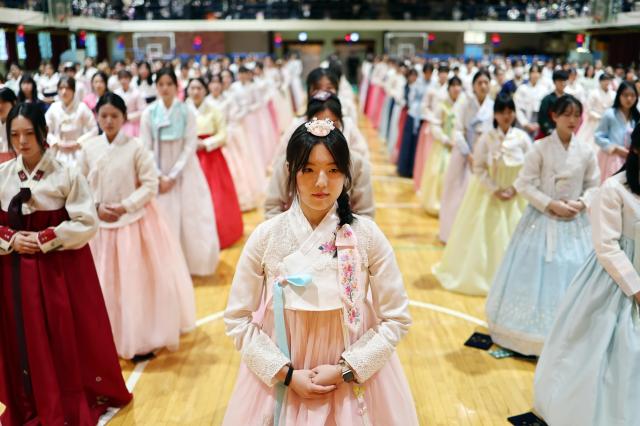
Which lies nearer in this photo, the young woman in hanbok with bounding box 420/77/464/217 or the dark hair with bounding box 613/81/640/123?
the dark hair with bounding box 613/81/640/123

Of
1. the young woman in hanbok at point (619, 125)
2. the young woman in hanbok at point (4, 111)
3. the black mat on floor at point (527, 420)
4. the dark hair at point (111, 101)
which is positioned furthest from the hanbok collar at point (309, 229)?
the young woman in hanbok at point (619, 125)

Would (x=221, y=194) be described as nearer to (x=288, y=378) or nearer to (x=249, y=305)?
(x=249, y=305)

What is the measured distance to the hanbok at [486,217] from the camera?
16.0ft

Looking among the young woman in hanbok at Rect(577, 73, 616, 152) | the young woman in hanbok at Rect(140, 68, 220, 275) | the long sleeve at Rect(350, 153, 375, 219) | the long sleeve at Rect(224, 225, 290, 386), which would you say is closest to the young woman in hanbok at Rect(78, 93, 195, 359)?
the young woman in hanbok at Rect(140, 68, 220, 275)

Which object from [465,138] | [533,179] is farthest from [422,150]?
[533,179]

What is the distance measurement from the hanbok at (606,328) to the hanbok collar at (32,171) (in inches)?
95.1

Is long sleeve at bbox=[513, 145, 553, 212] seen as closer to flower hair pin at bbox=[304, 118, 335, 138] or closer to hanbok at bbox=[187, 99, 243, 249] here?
flower hair pin at bbox=[304, 118, 335, 138]

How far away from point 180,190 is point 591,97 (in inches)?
237

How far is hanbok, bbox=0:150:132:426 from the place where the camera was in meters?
3.00

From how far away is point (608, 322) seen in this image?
2.93m

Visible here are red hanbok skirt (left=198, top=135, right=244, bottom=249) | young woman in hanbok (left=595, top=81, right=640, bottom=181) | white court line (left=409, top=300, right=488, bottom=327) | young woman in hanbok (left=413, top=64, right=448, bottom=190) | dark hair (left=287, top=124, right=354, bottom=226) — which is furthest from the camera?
young woman in hanbok (left=413, top=64, right=448, bottom=190)

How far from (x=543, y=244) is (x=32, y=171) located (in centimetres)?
278

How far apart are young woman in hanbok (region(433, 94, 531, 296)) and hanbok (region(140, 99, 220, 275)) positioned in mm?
1949

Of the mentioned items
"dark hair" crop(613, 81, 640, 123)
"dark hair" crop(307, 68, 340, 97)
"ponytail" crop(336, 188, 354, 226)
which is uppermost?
"dark hair" crop(307, 68, 340, 97)
